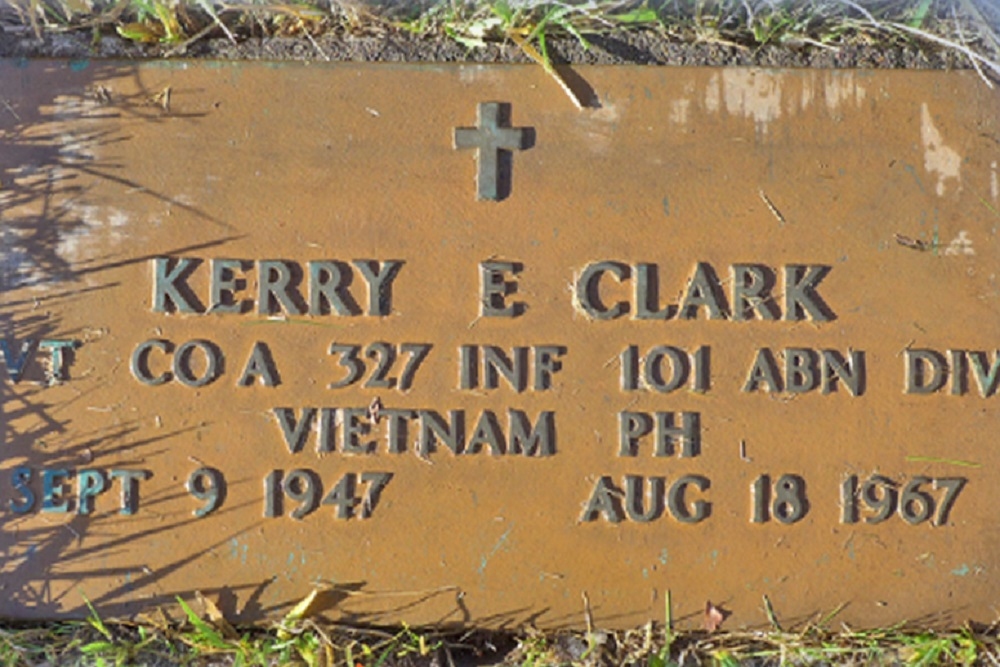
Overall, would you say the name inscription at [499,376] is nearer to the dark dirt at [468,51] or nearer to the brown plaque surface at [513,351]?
the brown plaque surface at [513,351]

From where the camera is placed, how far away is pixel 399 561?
2.14 metres

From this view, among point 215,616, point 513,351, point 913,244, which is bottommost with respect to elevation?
point 215,616

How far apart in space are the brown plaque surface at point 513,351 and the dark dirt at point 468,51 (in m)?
0.06

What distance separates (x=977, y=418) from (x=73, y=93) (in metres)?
2.42

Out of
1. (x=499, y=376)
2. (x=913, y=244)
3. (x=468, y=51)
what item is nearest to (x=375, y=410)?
(x=499, y=376)

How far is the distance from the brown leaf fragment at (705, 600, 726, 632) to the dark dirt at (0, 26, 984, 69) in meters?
1.37

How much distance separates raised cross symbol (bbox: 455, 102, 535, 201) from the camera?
2.13m

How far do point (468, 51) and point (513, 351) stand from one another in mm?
774

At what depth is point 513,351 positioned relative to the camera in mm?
2145

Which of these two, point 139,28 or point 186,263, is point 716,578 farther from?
point 139,28

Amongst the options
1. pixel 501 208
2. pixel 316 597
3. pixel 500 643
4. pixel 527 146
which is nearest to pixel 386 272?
pixel 501 208

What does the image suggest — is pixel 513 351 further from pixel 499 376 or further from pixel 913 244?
pixel 913 244

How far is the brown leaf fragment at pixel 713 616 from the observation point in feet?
6.97

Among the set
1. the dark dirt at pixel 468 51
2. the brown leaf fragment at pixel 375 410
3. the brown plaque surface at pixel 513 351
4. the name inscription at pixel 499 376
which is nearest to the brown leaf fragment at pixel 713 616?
the brown plaque surface at pixel 513 351
